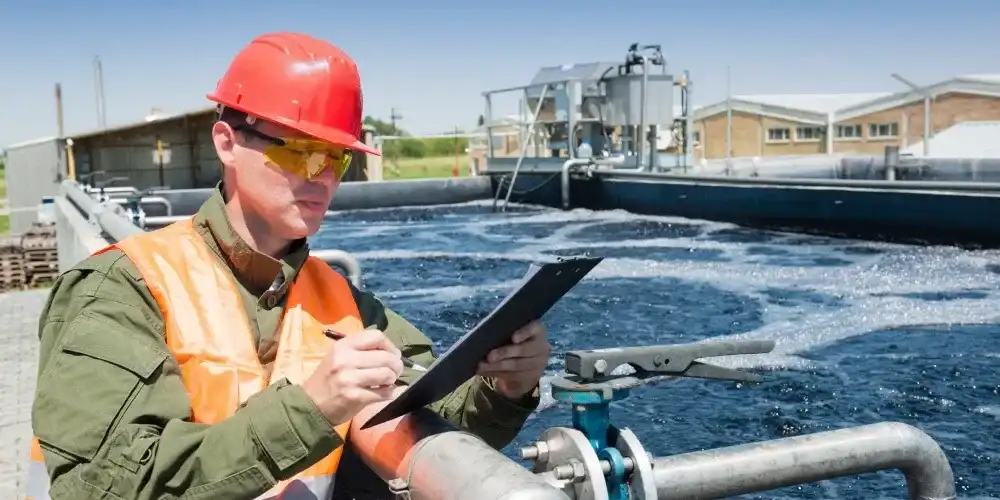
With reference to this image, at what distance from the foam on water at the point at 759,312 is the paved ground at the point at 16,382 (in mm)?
2538

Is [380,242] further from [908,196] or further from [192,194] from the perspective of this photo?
[908,196]

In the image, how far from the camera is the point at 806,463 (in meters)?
1.52

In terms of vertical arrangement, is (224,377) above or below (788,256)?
above

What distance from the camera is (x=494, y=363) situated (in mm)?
1701

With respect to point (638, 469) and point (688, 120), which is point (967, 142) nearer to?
point (688, 120)

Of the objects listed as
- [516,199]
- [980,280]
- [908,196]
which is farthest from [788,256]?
[516,199]

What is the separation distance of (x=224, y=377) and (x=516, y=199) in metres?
17.4

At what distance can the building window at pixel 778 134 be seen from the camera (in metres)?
42.7

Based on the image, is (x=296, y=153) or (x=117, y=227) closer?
(x=296, y=153)

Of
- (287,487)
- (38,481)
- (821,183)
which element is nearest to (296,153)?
(287,487)

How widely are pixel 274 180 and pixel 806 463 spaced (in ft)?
3.46

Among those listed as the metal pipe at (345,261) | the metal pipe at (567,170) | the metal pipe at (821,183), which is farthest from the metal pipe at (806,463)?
the metal pipe at (567,170)

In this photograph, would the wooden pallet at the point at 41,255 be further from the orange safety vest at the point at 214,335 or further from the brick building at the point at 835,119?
the brick building at the point at 835,119

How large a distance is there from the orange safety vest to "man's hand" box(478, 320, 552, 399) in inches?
13.6
